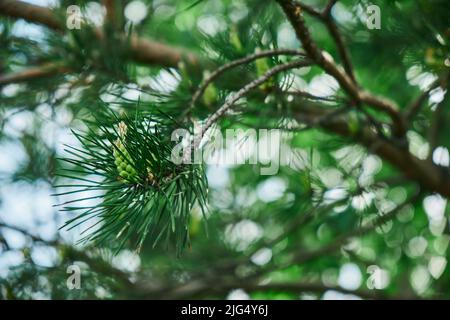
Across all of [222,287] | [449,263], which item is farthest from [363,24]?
[449,263]

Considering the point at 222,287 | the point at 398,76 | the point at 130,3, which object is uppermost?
the point at 130,3

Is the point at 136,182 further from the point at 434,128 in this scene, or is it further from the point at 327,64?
the point at 434,128

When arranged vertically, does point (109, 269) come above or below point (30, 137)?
below

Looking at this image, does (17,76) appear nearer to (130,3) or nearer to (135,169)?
(130,3)

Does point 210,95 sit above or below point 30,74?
below

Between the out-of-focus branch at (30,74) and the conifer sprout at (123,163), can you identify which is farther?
the out-of-focus branch at (30,74)

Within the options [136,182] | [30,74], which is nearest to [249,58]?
[136,182]

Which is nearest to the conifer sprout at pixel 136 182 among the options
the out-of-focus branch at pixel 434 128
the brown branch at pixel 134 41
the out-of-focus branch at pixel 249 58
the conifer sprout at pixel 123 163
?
the conifer sprout at pixel 123 163

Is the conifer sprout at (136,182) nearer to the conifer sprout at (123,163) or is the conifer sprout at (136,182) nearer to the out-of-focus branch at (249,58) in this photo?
the conifer sprout at (123,163)
